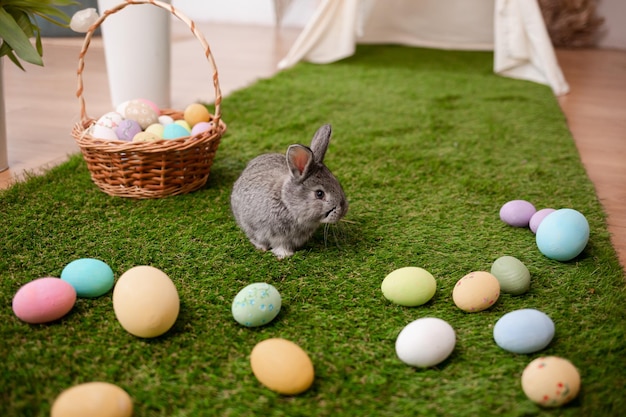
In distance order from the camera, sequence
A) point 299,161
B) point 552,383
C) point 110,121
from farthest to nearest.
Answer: point 110,121, point 299,161, point 552,383

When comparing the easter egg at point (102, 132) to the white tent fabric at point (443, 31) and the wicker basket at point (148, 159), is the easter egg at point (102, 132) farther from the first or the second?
the white tent fabric at point (443, 31)

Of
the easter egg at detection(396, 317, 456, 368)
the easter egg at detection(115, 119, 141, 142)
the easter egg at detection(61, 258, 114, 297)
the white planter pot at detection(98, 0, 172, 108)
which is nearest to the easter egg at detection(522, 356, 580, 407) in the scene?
the easter egg at detection(396, 317, 456, 368)

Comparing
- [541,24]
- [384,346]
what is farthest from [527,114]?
[384,346]

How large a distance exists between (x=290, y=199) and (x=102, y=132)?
79cm

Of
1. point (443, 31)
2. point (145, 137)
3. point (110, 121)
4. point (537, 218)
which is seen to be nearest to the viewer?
point (537, 218)

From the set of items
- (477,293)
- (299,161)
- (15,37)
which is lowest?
(477,293)

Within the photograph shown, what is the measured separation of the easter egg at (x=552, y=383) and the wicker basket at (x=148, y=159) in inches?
51.0

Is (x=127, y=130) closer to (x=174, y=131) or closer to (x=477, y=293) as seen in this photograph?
(x=174, y=131)

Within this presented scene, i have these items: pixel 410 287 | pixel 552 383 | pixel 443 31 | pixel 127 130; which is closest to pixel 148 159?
pixel 127 130

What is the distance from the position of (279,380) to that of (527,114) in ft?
8.56

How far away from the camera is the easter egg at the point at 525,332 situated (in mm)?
1306

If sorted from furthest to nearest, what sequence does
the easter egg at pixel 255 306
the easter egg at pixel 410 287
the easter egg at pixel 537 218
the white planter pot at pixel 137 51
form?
the white planter pot at pixel 137 51, the easter egg at pixel 537 218, the easter egg at pixel 410 287, the easter egg at pixel 255 306

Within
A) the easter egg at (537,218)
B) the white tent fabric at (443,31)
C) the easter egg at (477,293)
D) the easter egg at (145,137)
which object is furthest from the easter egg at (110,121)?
the white tent fabric at (443,31)

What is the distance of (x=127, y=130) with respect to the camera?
6.84 feet
